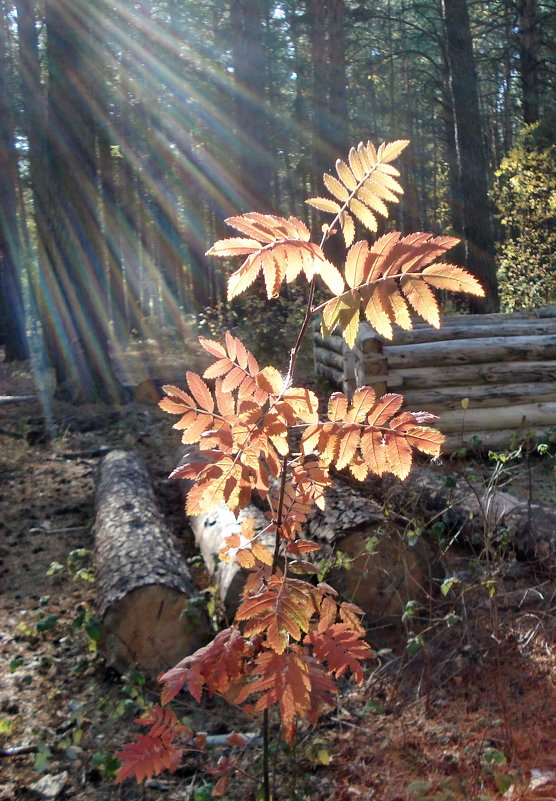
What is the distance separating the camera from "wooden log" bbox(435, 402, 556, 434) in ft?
24.7

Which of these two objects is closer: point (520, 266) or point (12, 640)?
point (12, 640)

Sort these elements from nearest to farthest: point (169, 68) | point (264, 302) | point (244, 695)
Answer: point (244, 695), point (264, 302), point (169, 68)

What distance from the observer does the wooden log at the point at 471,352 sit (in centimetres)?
751

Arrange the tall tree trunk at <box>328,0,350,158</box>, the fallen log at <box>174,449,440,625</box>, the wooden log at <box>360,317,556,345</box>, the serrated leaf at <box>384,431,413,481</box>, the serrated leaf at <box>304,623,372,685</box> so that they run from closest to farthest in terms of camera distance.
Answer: the serrated leaf at <box>384,431,413,481</box> → the serrated leaf at <box>304,623,372,685</box> → the fallen log at <box>174,449,440,625</box> → the wooden log at <box>360,317,556,345</box> → the tall tree trunk at <box>328,0,350,158</box>

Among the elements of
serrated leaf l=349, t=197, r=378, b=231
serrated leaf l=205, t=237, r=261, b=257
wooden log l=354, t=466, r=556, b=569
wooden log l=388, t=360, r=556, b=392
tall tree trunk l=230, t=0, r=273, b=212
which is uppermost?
tall tree trunk l=230, t=0, r=273, b=212

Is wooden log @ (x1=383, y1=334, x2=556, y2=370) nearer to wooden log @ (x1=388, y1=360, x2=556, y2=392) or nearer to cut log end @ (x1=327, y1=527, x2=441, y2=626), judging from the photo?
wooden log @ (x1=388, y1=360, x2=556, y2=392)

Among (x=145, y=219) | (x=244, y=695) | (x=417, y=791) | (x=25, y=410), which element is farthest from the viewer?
(x=145, y=219)

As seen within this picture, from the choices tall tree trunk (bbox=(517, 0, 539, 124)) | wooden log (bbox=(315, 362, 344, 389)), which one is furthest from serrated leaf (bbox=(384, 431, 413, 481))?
tall tree trunk (bbox=(517, 0, 539, 124))

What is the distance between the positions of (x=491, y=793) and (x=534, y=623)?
1.44 meters

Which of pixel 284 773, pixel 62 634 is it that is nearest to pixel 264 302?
pixel 62 634

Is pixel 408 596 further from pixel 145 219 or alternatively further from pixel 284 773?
pixel 145 219

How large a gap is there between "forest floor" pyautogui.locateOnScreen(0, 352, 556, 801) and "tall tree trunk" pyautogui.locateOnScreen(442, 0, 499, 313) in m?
9.72

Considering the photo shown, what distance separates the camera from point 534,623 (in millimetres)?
3898

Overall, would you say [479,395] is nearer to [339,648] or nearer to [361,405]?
[339,648]
